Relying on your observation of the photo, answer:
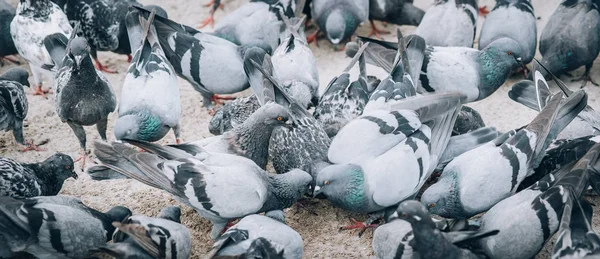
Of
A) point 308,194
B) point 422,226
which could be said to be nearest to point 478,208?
point 422,226

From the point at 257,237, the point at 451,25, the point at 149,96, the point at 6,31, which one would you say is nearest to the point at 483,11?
the point at 451,25

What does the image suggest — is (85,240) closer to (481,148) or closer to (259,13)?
(481,148)

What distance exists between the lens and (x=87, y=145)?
661 centimetres

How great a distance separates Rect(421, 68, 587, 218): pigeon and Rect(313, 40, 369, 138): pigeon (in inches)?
41.1

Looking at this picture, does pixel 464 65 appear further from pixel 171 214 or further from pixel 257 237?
A: pixel 171 214

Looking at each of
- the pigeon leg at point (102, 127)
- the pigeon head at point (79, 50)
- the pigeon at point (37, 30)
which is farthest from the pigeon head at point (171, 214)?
the pigeon at point (37, 30)

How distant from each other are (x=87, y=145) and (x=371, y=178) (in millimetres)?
2867

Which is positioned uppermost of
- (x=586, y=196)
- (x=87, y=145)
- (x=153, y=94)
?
(x=153, y=94)

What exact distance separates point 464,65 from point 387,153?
1.79 metres

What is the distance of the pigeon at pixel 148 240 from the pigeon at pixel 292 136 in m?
1.16

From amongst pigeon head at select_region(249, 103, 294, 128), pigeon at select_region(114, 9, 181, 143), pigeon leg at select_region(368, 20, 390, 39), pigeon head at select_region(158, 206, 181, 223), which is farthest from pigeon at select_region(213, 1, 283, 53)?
pigeon head at select_region(158, 206, 181, 223)

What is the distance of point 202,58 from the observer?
6750mm

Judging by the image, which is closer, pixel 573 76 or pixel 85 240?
pixel 85 240

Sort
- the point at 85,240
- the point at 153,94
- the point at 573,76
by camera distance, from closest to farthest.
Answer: the point at 85,240 < the point at 153,94 < the point at 573,76
